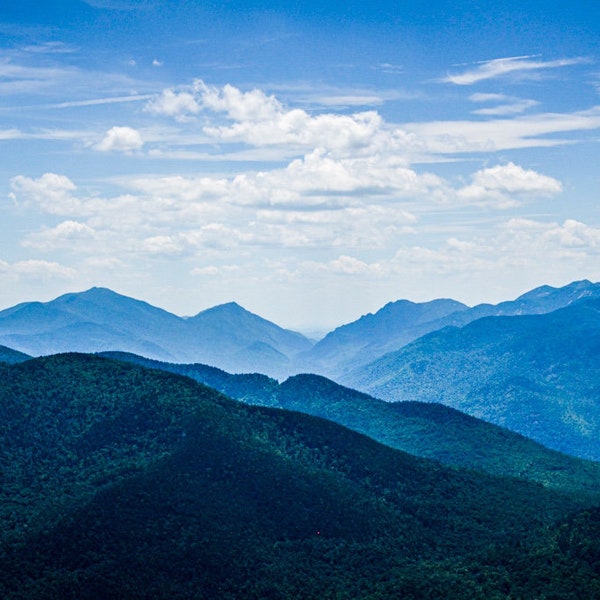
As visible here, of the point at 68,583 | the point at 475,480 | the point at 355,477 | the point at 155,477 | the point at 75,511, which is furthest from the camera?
the point at 475,480

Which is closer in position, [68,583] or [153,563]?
[68,583]

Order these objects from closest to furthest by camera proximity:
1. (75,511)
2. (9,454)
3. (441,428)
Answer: (75,511) → (9,454) → (441,428)

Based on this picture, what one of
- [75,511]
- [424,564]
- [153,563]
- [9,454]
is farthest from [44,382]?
[424,564]

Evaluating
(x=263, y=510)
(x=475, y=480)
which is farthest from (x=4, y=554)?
(x=475, y=480)

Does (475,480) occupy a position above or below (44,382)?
below

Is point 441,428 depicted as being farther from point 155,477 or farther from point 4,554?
point 4,554

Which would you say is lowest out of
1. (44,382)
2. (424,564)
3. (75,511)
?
(424,564)

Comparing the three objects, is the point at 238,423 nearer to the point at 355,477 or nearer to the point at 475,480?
the point at 355,477
